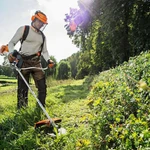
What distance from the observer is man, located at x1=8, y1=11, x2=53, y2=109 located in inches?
209

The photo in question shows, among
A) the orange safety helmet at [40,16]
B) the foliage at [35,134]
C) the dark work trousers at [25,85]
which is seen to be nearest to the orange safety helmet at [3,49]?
the dark work trousers at [25,85]

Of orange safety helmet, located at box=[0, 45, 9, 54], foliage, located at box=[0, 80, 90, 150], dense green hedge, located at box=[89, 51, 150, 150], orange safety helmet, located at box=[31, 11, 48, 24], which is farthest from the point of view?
orange safety helmet, located at box=[0, 45, 9, 54]

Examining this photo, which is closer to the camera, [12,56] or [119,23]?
[12,56]

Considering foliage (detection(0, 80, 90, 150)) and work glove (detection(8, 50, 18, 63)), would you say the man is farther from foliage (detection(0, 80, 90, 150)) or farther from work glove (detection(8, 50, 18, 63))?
foliage (detection(0, 80, 90, 150))

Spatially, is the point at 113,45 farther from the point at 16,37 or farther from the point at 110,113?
the point at 110,113

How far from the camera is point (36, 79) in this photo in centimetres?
563

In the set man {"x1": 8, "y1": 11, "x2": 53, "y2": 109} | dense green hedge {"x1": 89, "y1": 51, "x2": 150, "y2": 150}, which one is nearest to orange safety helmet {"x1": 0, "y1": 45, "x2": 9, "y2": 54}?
man {"x1": 8, "y1": 11, "x2": 53, "y2": 109}

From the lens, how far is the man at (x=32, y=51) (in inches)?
209

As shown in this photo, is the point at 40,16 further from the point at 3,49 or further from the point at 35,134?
the point at 35,134

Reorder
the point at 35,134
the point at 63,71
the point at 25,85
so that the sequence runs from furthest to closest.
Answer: the point at 63,71
the point at 25,85
the point at 35,134

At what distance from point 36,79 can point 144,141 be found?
3.80m

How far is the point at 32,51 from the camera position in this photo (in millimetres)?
5586

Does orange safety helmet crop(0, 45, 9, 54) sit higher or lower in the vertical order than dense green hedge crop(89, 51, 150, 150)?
higher

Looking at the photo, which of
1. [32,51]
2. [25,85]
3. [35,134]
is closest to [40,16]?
[32,51]
